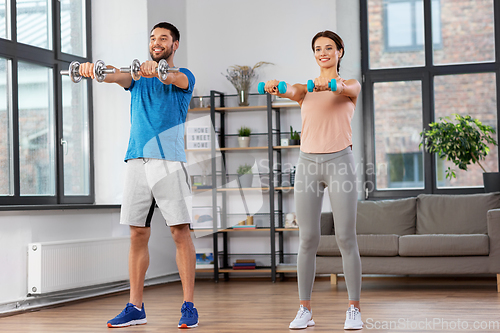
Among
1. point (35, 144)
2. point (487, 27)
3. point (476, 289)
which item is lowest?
point (476, 289)

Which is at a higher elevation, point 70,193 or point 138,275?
point 70,193

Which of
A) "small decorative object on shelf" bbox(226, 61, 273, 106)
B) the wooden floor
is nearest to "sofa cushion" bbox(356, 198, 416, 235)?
the wooden floor

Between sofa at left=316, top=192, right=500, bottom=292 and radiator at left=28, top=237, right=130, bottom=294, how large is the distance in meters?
1.58

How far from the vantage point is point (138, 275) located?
3.02 m

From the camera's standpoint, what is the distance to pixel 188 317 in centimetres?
287

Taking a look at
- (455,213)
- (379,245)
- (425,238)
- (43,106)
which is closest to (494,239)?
(425,238)

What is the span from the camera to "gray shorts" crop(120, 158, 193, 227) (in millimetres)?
2932

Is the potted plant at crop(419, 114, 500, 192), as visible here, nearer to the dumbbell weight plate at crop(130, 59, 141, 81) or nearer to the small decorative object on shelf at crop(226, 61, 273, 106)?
the small decorative object on shelf at crop(226, 61, 273, 106)

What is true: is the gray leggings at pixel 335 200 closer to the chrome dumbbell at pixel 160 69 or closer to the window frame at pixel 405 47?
the chrome dumbbell at pixel 160 69

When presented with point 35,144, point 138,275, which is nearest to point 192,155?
point 35,144

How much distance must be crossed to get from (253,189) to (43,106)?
1.93m

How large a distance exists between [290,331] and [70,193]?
2704 millimetres

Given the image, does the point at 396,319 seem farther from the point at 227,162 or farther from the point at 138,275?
the point at 227,162

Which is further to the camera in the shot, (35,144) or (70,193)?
(70,193)
